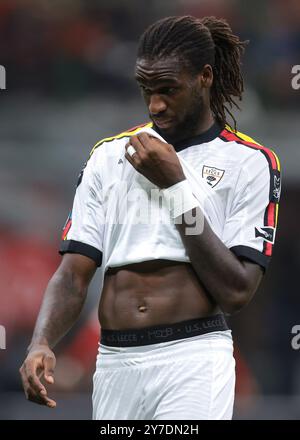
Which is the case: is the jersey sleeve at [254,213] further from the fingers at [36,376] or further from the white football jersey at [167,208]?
the fingers at [36,376]

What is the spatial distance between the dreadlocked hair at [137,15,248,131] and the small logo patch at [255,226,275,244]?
1.71 ft

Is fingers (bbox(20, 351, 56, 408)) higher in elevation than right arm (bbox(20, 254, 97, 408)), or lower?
lower

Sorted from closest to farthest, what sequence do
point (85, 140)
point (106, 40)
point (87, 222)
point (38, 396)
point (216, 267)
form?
point (38, 396) → point (216, 267) → point (87, 222) → point (85, 140) → point (106, 40)

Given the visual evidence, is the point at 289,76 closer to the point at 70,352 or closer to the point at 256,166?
the point at 70,352

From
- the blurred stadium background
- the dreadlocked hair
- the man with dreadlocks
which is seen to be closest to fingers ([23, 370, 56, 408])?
the man with dreadlocks

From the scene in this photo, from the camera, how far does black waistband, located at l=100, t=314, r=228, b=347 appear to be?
4055 mm

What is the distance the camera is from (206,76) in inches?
169

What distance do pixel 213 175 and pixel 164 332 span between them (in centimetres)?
65

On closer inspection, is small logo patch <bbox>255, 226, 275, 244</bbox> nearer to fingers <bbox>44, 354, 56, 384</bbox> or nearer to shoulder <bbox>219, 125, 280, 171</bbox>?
shoulder <bbox>219, 125, 280, 171</bbox>

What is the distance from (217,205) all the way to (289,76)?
183 inches

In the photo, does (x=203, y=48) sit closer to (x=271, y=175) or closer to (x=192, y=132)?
(x=192, y=132)

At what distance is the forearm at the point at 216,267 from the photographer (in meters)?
3.98

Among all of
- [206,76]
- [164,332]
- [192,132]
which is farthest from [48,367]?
[206,76]
